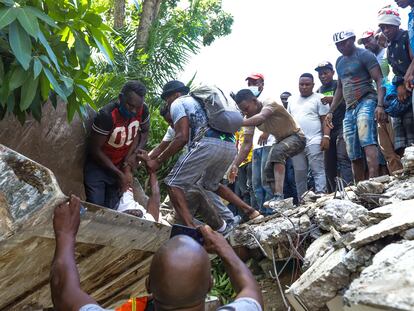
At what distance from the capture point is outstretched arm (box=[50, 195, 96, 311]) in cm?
169

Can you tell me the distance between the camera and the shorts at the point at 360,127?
18.0ft

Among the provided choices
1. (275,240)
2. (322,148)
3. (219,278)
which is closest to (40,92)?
(275,240)

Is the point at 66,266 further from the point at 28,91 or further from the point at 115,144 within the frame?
the point at 115,144

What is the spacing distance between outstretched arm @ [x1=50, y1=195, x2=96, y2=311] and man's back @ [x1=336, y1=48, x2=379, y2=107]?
4.33 metres

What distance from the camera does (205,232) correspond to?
2.14 meters

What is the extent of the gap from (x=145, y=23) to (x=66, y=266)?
904 centimetres

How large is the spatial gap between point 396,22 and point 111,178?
309 cm

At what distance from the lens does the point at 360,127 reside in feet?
18.1

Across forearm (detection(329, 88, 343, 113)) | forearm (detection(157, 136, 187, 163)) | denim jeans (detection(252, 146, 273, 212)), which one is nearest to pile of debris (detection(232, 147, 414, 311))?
denim jeans (detection(252, 146, 273, 212))

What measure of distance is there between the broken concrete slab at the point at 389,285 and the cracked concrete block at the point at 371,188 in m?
2.29

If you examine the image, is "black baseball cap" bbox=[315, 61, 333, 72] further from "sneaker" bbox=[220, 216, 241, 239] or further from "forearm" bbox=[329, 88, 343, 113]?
"sneaker" bbox=[220, 216, 241, 239]

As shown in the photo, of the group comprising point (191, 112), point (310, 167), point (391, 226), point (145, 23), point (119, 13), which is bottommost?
point (310, 167)

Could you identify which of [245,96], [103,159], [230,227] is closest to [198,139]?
[230,227]

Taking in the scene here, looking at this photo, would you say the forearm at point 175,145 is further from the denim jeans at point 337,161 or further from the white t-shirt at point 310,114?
the denim jeans at point 337,161
